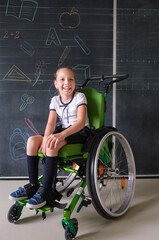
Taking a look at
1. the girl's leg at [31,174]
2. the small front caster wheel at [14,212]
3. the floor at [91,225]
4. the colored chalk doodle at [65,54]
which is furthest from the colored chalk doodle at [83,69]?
the small front caster wheel at [14,212]

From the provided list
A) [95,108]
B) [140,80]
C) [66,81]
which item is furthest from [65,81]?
[140,80]

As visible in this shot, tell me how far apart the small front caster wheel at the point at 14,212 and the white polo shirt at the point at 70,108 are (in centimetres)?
63

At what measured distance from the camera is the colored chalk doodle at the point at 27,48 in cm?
239

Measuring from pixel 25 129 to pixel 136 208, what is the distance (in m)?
1.31

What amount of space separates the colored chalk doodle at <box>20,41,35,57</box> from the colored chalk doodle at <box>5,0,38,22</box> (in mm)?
262

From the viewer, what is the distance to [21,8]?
236cm

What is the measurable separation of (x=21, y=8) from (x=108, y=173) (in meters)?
1.80

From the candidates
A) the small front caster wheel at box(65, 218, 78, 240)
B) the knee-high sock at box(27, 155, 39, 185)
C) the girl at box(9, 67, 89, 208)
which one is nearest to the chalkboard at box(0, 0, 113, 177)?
the girl at box(9, 67, 89, 208)

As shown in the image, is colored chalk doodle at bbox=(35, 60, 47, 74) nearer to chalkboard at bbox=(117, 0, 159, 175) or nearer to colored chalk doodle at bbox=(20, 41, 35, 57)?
colored chalk doodle at bbox=(20, 41, 35, 57)

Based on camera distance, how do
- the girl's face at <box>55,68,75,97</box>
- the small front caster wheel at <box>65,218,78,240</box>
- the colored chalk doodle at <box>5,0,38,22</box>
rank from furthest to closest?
1. the colored chalk doodle at <box>5,0,38,22</box>
2. the girl's face at <box>55,68,75,97</box>
3. the small front caster wheel at <box>65,218,78,240</box>

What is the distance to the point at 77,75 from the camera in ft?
7.97

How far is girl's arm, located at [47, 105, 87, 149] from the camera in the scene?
1424 mm

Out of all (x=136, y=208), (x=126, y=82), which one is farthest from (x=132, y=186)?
(x=126, y=82)

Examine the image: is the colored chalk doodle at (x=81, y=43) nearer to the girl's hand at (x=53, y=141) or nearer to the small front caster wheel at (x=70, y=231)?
the girl's hand at (x=53, y=141)
